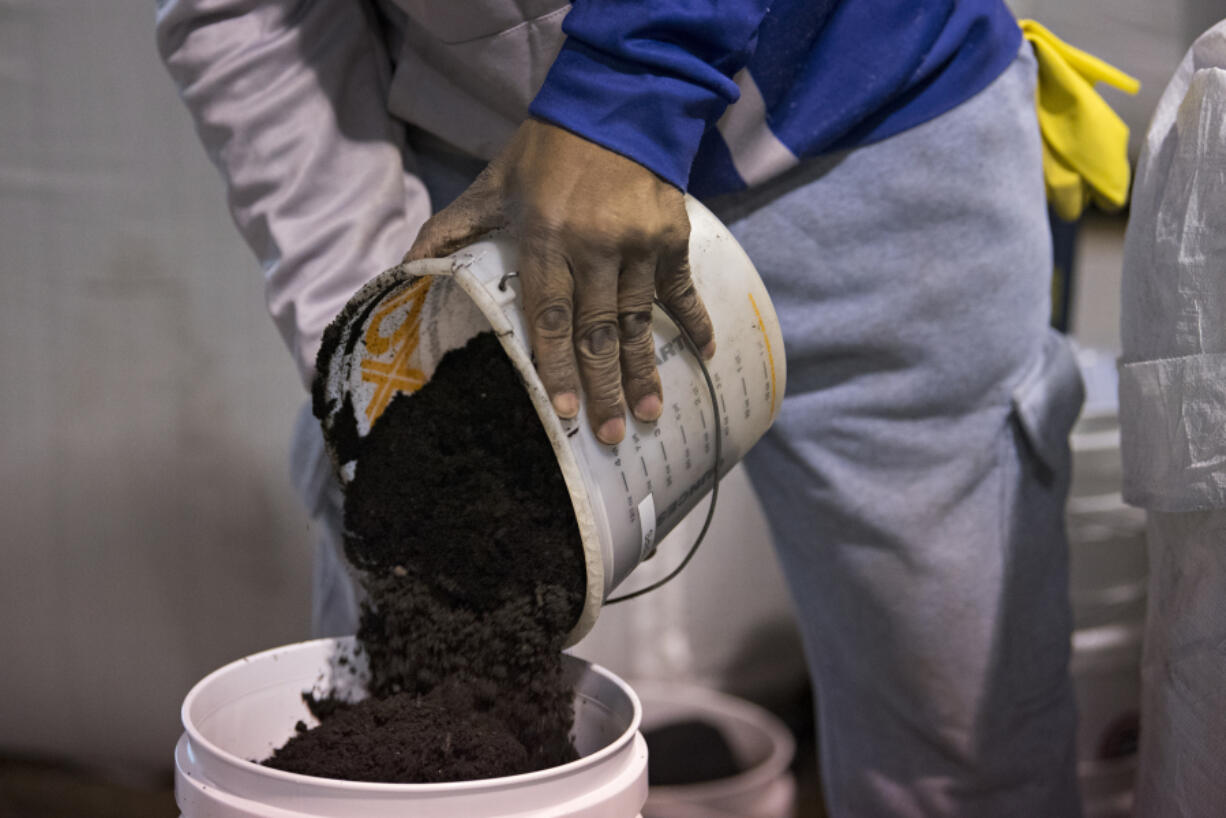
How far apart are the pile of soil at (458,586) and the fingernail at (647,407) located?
2.5 inches

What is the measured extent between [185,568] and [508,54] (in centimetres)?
82

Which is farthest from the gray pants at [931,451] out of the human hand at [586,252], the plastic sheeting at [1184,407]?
the human hand at [586,252]

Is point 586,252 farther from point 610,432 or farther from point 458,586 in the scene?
point 458,586

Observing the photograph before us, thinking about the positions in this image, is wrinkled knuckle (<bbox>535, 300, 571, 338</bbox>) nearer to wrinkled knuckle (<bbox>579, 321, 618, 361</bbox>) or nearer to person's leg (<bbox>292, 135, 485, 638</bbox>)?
wrinkled knuckle (<bbox>579, 321, 618, 361</bbox>)

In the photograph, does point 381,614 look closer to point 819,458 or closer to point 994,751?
point 819,458

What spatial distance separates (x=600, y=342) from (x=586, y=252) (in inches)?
1.9

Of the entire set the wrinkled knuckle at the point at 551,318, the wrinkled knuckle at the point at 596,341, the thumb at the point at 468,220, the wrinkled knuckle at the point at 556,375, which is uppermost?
the thumb at the point at 468,220

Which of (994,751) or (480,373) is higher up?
(480,373)

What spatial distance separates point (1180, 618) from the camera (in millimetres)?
668

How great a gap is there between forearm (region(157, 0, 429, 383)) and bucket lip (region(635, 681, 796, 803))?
0.72 meters

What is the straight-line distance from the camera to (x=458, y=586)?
0.63m

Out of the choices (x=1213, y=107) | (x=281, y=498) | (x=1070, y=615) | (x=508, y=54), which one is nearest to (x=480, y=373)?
(x=508, y=54)

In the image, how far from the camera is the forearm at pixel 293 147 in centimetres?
77

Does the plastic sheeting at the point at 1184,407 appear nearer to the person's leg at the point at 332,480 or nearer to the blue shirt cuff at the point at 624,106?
the blue shirt cuff at the point at 624,106
